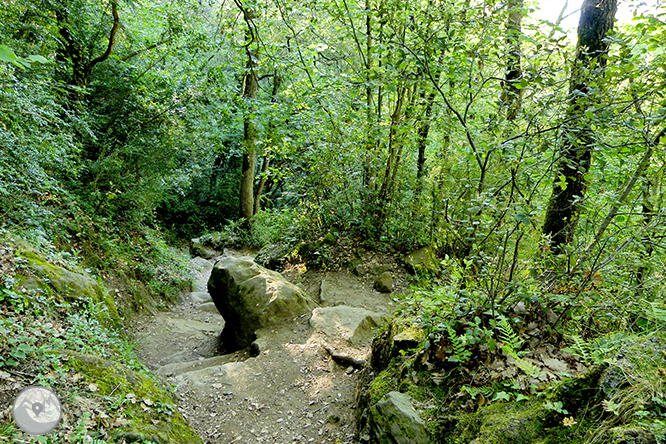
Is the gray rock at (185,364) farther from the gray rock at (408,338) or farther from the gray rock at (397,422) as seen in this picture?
the gray rock at (397,422)

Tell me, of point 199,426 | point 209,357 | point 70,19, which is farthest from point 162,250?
point 199,426

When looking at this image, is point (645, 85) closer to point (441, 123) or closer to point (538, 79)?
point (538, 79)

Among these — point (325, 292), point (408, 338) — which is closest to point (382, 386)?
point (408, 338)

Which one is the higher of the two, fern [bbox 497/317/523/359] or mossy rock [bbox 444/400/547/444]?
fern [bbox 497/317/523/359]

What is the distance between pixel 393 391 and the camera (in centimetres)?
320

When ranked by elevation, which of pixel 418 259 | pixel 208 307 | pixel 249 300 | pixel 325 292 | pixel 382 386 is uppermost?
pixel 418 259

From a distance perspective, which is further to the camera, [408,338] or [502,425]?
[408,338]

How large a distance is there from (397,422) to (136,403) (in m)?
2.24

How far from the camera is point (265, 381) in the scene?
193 inches

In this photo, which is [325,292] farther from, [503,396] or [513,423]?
[513,423]

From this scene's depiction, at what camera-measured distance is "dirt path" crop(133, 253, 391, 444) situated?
4062 millimetres

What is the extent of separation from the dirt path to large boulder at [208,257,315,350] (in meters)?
0.26

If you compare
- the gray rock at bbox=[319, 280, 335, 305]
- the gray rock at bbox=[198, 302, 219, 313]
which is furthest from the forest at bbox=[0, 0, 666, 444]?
the gray rock at bbox=[198, 302, 219, 313]

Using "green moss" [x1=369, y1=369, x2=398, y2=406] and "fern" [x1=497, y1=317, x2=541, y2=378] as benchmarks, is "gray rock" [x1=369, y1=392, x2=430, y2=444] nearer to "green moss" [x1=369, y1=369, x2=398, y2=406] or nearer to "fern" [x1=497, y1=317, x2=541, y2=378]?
"green moss" [x1=369, y1=369, x2=398, y2=406]
